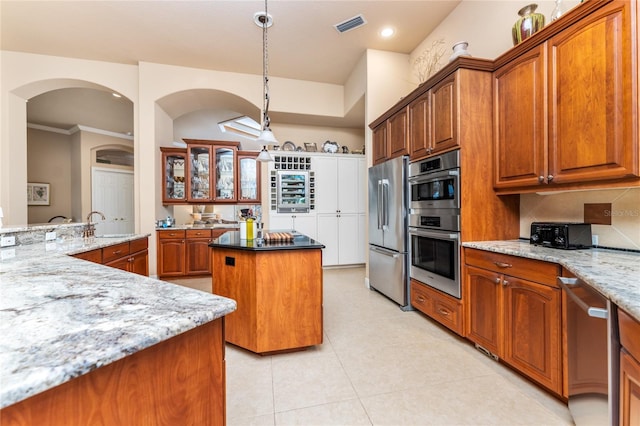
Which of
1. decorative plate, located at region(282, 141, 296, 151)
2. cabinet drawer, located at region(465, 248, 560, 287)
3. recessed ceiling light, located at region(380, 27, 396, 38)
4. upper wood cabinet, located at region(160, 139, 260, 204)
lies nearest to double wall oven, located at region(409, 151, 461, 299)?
cabinet drawer, located at region(465, 248, 560, 287)

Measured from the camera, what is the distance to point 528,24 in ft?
6.56

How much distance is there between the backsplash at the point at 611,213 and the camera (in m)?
1.64

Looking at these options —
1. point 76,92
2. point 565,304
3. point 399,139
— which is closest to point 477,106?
point 399,139

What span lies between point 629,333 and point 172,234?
4929 mm

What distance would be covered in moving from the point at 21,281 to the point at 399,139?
313cm

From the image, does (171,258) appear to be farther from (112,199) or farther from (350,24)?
(350,24)

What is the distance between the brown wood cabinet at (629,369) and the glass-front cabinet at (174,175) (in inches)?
207

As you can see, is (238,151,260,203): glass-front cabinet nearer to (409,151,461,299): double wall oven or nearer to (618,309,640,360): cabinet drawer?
(409,151,461,299): double wall oven

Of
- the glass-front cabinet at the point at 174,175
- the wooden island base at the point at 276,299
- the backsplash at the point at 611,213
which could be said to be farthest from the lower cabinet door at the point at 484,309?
the glass-front cabinet at the point at 174,175

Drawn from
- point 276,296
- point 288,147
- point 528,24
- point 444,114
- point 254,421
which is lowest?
point 254,421

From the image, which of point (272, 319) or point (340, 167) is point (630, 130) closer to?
point (272, 319)

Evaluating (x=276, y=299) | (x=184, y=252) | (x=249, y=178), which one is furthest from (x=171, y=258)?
(x=276, y=299)

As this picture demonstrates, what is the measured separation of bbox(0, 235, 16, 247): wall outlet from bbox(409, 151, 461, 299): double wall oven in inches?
139

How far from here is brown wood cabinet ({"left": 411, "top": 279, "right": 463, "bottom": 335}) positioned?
2.27 meters
